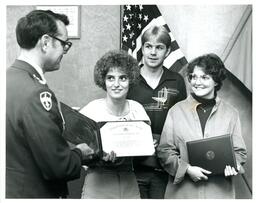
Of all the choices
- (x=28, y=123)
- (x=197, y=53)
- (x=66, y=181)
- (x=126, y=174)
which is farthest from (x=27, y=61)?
(x=197, y=53)

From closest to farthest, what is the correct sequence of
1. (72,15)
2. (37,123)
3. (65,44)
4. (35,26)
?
(37,123) < (35,26) < (65,44) < (72,15)

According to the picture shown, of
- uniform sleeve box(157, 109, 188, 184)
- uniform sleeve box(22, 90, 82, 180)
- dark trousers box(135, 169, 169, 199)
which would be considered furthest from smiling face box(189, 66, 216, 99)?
uniform sleeve box(22, 90, 82, 180)

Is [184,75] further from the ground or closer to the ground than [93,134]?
further from the ground

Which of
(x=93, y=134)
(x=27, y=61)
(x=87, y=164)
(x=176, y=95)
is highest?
(x=27, y=61)

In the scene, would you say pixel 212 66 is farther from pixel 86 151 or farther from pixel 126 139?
pixel 86 151

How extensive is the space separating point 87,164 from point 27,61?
66 centimetres

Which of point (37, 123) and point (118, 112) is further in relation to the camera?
point (118, 112)

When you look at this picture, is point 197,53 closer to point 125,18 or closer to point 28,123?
point 125,18

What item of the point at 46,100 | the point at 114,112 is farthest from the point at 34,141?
the point at 114,112

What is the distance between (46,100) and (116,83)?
1.42ft

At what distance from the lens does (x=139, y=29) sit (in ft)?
7.44

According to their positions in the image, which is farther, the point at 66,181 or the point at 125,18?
the point at 125,18

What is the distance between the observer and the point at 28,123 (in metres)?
1.86

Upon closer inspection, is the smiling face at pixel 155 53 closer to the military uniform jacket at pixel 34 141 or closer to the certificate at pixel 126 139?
the certificate at pixel 126 139
